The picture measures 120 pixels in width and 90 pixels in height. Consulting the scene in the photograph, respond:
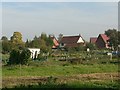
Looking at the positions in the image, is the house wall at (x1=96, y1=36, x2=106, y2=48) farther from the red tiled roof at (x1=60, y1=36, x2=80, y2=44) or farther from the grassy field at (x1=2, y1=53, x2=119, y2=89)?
the grassy field at (x1=2, y1=53, x2=119, y2=89)

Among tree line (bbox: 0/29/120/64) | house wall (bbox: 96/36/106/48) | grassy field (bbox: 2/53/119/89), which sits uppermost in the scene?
house wall (bbox: 96/36/106/48)

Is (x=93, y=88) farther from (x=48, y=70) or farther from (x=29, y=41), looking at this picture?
(x=29, y=41)

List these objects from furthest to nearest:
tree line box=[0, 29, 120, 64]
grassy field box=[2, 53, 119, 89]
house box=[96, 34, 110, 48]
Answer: house box=[96, 34, 110, 48], tree line box=[0, 29, 120, 64], grassy field box=[2, 53, 119, 89]

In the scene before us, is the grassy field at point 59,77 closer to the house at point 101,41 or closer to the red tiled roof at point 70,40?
the red tiled roof at point 70,40

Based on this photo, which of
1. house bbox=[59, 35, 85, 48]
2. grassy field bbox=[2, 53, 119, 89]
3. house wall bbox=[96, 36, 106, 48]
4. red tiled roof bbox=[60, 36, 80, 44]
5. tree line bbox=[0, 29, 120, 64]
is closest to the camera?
grassy field bbox=[2, 53, 119, 89]

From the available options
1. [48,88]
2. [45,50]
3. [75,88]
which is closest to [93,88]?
[75,88]

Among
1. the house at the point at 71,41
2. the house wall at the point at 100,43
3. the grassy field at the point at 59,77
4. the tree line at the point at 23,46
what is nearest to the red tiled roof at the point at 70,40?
the house at the point at 71,41

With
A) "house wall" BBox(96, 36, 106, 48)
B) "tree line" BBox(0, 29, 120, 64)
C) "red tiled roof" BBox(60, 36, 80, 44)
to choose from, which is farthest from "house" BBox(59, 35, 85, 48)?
"tree line" BBox(0, 29, 120, 64)

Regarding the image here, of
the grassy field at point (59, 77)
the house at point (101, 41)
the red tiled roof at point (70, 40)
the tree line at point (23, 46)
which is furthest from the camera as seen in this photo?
the house at point (101, 41)

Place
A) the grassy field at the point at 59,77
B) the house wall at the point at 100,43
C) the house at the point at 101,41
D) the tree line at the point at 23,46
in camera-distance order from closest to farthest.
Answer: the grassy field at the point at 59,77
the tree line at the point at 23,46
the house at the point at 101,41
the house wall at the point at 100,43

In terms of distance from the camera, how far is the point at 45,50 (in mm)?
49906

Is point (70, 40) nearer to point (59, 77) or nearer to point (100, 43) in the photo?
point (100, 43)

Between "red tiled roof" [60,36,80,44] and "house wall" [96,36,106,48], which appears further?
"house wall" [96,36,106,48]

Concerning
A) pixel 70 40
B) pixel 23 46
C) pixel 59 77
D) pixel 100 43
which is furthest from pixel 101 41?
pixel 59 77
